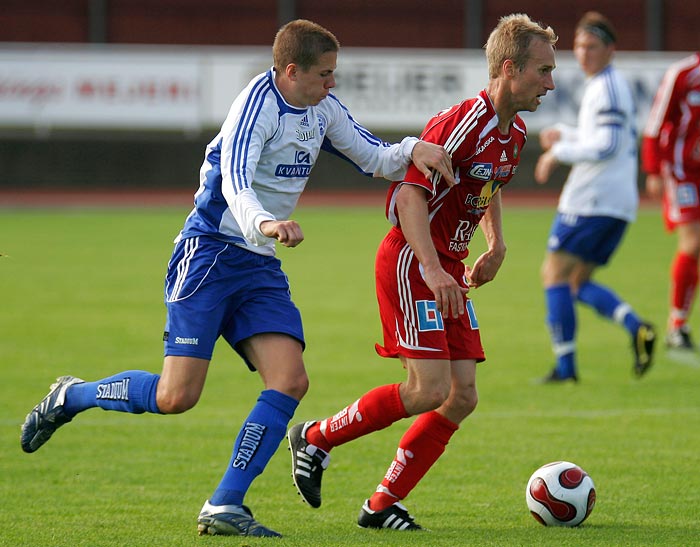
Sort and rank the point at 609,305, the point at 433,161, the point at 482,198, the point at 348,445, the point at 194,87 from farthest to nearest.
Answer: the point at 194,87 < the point at 609,305 < the point at 348,445 < the point at 482,198 < the point at 433,161

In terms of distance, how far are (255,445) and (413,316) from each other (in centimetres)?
81

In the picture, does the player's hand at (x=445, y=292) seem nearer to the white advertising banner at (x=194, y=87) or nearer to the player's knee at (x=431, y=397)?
the player's knee at (x=431, y=397)

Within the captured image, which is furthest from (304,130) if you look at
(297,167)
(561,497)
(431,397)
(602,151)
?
(602,151)

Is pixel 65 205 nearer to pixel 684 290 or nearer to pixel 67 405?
pixel 684 290

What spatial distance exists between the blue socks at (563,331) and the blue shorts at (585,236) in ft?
1.16

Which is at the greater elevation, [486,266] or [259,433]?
[486,266]

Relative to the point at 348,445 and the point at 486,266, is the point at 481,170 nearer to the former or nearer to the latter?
the point at 486,266

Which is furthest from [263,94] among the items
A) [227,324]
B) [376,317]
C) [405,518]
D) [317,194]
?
[317,194]

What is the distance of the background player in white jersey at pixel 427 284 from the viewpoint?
472cm

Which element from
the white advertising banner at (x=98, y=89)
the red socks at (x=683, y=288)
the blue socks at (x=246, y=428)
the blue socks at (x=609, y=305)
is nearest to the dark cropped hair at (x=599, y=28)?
Answer: the blue socks at (x=609, y=305)

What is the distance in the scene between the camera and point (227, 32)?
29109 mm

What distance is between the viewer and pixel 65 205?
77.8 feet

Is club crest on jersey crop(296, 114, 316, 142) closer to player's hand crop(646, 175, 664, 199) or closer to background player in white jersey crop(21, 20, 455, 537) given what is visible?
background player in white jersey crop(21, 20, 455, 537)

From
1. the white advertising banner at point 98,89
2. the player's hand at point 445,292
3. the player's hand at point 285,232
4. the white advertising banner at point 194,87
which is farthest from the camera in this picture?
the white advertising banner at point 194,87
